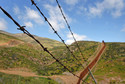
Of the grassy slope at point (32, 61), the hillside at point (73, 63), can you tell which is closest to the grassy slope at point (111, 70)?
the hillside at point (73, 63)

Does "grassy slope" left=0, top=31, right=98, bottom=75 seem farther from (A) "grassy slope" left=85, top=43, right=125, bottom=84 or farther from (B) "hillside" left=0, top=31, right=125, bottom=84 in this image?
(A) "grassy slope" left=85, top=43, right=125, bottom=84

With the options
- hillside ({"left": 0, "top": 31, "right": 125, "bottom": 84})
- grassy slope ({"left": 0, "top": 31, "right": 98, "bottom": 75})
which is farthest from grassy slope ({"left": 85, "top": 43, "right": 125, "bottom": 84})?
grassy slope ({"left": 0, "top": 31, "right": 98, "bottom": 75})

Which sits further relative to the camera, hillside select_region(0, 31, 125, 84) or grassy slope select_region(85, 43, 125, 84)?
hillside select_region(0, 31, 125, 84)

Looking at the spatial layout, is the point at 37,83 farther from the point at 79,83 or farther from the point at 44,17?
the point at 44,17

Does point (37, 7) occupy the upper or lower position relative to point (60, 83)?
upper

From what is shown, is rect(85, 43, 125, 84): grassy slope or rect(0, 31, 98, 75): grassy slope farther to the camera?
rect(0, 31, 98, 75): grassy slope

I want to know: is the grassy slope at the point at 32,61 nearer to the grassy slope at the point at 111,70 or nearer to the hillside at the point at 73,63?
the hillside at the point at 73,63

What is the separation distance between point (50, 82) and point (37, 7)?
12.6 m

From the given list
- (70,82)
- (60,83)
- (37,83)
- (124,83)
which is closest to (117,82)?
(124,83)

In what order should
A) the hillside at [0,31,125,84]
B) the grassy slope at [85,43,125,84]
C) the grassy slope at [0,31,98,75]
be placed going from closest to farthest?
the grassy slope at [85,43,125,84] < the hillside at [0,31,125,84] < the grassy slope at [0,31,98,75]

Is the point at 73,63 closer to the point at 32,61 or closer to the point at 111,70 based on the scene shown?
the point at 111,70

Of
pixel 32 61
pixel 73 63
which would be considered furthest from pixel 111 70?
pixel 32 61

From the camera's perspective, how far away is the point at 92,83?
13750 mm

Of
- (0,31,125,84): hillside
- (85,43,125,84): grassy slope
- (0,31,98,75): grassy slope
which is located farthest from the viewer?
(0,31,98,75): grassy slope
